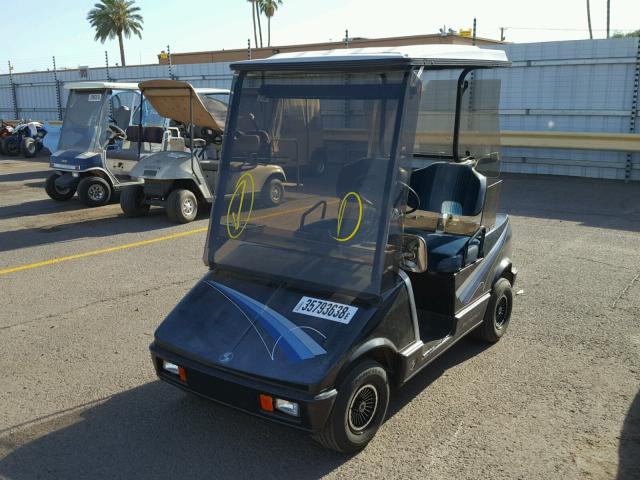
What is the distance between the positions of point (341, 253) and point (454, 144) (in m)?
1.75

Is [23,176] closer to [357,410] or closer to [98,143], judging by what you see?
[98,143]

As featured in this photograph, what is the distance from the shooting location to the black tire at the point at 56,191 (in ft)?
→ 34.7

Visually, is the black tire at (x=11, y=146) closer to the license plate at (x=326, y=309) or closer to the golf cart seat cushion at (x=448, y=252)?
the golf cart seat cushion at (x=448, y=252)

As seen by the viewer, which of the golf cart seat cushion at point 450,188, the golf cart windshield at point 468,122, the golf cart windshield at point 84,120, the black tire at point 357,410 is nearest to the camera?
the black tire at point 357,410

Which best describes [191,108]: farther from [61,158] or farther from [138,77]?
[138,77]

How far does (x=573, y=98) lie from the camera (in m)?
12.6

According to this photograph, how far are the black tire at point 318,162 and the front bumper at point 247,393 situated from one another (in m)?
1.20

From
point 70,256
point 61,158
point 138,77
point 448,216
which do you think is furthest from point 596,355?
point 138,77

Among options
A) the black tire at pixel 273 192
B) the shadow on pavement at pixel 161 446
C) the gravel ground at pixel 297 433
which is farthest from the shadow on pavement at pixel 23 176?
the black tire at pixel 273 192

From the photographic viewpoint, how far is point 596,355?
4.30 metres

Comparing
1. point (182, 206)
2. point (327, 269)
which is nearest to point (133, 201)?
point (182, 206)

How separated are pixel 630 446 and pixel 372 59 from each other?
246 centimetres

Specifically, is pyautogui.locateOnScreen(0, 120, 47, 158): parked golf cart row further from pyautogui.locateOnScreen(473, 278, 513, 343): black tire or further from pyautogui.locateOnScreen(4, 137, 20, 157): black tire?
pyautogui.locateOnScreen(473, 278, 513, 343): black tire

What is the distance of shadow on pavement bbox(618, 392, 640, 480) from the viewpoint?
2.99 m
